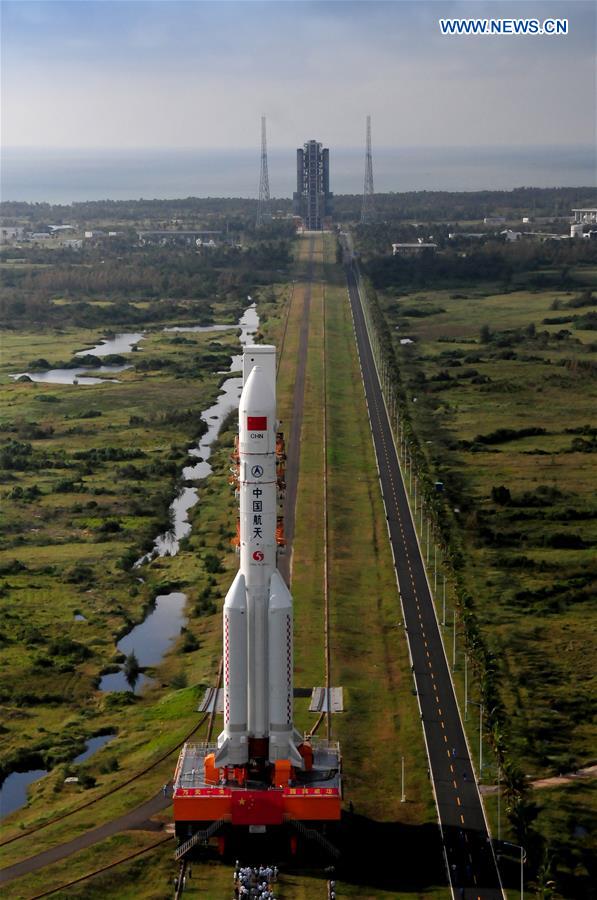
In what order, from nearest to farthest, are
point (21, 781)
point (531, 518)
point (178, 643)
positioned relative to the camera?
point (21, 781), point (178, 643), point (531, 518)

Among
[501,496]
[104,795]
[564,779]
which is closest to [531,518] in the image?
[501,496]

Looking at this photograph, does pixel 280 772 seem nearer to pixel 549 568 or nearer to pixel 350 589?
pixel 350 589

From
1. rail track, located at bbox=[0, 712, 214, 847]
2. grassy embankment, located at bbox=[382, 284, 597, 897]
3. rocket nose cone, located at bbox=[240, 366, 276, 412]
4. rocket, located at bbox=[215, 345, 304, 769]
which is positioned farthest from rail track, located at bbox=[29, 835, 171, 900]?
rocket nose cone, located at bbox=[240, 366, 276, 412]

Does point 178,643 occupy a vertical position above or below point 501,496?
below

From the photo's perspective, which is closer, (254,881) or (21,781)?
(254,881)

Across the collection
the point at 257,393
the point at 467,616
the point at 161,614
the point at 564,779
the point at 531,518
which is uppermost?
the point at 257,393

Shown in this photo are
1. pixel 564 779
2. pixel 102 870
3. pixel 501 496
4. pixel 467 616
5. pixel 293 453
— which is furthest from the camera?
pixel 293 453

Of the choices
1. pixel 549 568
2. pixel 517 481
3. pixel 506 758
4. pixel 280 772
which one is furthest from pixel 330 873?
pixel 517 481

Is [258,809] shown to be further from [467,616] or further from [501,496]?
[501,496]
